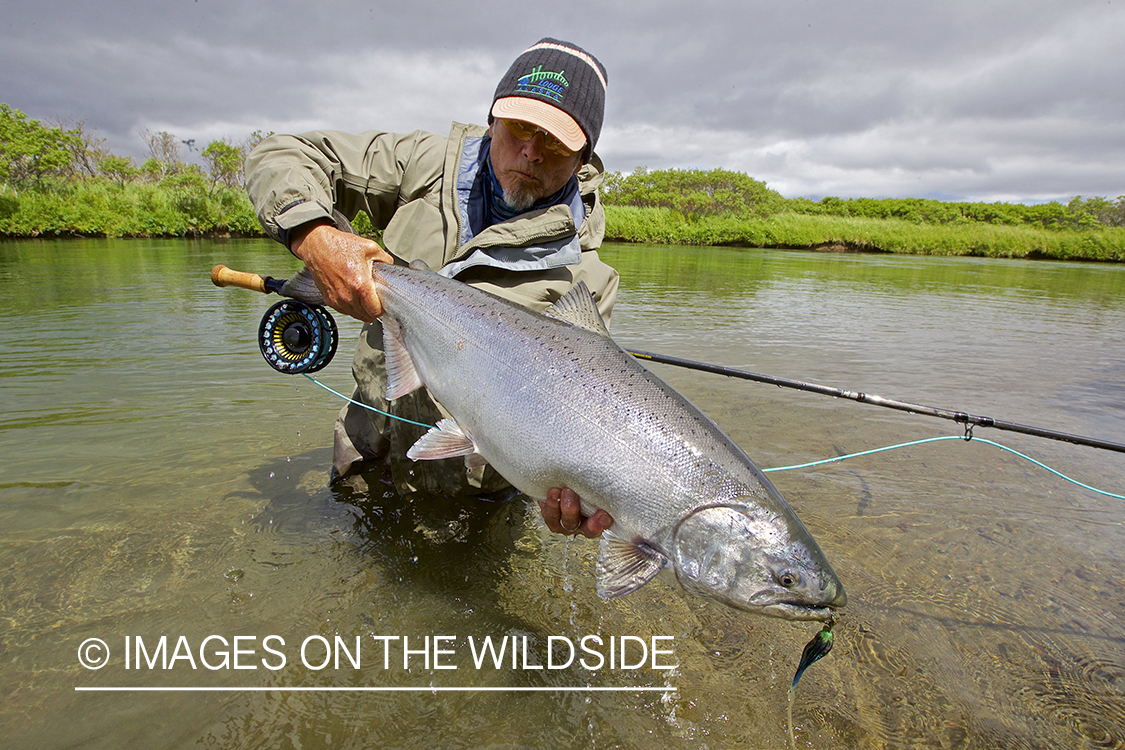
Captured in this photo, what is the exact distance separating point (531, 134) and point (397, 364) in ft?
4.42

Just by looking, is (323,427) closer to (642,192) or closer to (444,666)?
(444,666)

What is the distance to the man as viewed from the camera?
8.73ft

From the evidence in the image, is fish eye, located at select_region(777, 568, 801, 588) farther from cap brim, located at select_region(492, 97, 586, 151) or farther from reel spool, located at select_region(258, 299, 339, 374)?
reel spool, located at select_region(258, 299, 339, 374)

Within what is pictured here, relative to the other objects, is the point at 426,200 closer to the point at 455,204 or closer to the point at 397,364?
the point at 455,204

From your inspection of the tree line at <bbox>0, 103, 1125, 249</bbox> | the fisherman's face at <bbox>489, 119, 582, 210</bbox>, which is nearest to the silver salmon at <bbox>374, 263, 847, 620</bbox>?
the fisherman's face at <bbox>489, 119, 582, 210</bbox>

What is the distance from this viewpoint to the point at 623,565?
2037mm

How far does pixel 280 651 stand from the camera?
2.58 meters

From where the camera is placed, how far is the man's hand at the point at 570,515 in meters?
2.12

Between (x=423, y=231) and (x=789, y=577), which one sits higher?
(x=423, y=231)

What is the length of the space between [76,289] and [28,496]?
36.9 ft

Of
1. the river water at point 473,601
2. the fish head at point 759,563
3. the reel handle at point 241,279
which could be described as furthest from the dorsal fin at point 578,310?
the reel handle at point 241,279

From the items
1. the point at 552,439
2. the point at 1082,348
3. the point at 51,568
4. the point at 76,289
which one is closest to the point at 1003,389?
the point at 1082,348

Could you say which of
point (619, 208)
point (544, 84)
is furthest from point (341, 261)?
point (619, 208)

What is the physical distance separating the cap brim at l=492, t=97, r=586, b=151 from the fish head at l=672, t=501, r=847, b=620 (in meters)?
1.96
